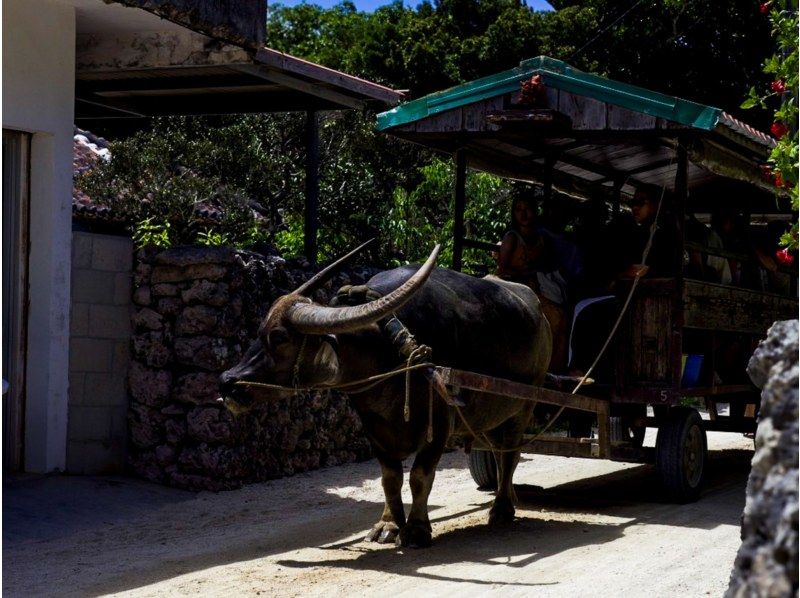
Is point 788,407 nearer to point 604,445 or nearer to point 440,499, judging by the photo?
point 604,445

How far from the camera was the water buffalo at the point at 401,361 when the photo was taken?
621 cm

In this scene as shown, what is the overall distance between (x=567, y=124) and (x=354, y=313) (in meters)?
3.18

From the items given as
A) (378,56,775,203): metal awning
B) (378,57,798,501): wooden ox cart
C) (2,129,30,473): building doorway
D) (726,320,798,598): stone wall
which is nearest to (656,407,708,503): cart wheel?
(378,57,798,501): wooden ox cart

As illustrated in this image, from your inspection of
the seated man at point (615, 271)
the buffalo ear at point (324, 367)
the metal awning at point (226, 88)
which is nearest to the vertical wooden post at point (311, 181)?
the metal awning at point (226, 88)

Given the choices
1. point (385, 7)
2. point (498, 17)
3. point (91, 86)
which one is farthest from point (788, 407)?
point (385, 7)

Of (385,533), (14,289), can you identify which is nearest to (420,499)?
(385,533)

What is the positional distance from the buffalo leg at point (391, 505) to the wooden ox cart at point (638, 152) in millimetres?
1170

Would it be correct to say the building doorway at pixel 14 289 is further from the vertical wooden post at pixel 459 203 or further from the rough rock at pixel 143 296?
the vertical wooden post at pixel 459 203

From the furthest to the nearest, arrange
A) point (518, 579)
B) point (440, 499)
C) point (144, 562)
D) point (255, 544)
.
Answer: point (440, 499), point (255, 544), point (144, 562), point (518, 579)

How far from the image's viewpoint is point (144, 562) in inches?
257

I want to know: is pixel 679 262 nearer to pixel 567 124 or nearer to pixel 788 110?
pixel 567 124

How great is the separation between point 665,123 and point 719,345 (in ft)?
8.23

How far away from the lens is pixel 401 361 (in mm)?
6613

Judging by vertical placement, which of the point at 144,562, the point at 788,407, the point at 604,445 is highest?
the point at 788,407
